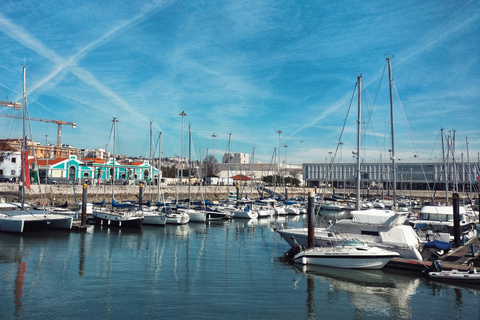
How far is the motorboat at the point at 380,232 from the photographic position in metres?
23.3

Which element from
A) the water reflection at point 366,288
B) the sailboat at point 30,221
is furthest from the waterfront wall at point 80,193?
the water reflection at point 366,288

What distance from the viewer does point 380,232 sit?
2409cm

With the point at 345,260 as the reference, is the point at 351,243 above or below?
above

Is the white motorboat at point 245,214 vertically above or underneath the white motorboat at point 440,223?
underneath

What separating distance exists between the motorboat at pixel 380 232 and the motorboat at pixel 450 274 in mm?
2262

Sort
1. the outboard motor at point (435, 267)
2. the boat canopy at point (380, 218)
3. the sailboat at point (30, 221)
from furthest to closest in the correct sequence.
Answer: the sailboat at point (30, 221), the boat canopy at point (380, 218), the outboard motor at point (435, 267)

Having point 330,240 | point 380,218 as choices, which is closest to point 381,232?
point 380,218

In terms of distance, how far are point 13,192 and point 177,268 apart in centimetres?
4594

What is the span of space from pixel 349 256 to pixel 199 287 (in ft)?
29.6

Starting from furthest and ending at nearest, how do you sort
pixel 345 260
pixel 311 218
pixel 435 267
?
pixel 311 218 < pixel 345 260 < pixel 435 267

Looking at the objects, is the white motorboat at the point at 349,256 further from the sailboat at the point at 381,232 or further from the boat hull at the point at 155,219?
the boat hull at the point at 155,219

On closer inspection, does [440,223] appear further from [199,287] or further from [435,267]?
[199,287]

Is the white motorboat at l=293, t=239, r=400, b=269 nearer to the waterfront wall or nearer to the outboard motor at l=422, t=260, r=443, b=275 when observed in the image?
the outboard motor at l=422, t=260, r=443, b=275

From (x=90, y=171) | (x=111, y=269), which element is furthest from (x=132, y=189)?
(x=111, y=269)
